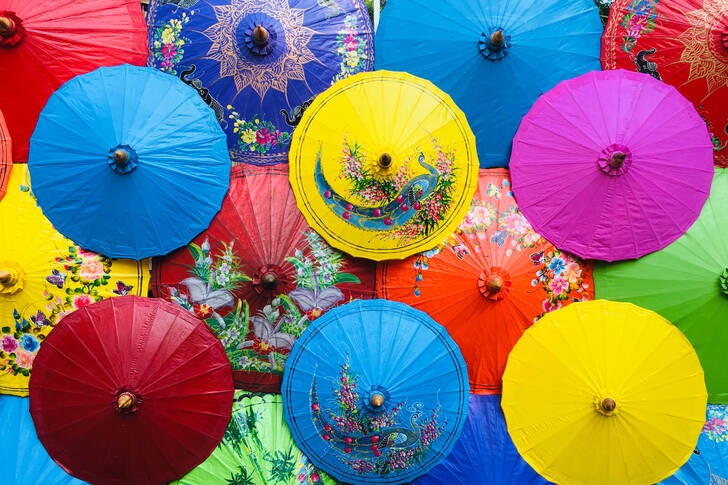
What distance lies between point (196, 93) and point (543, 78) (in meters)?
2.28

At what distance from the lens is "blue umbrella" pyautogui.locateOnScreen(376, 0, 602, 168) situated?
10.3 feet

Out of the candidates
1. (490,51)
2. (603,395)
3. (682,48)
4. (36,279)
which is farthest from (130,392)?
(682,48)

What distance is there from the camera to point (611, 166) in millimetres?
2982

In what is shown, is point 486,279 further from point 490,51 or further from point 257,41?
point 257,41

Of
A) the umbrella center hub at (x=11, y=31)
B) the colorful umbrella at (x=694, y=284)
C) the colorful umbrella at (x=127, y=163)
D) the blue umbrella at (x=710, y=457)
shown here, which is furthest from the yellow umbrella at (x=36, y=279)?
the blue umbrella at (x=710, y=457)

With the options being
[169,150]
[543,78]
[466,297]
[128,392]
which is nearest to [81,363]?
[128,392]

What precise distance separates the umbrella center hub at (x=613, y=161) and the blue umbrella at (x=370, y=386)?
1.43m

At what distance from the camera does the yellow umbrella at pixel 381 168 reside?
296cm

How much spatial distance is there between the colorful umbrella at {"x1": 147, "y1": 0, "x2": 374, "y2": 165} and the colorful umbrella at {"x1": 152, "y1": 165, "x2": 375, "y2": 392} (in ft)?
1.28

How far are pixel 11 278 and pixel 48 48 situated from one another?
1.43 metres

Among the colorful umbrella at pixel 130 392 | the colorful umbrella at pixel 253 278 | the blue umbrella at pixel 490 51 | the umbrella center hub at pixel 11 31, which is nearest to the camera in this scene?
the colorful umbrella at pixel 130 392

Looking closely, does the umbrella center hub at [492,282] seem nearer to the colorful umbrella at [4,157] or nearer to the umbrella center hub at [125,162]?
the umbrella center hub at [125,162]

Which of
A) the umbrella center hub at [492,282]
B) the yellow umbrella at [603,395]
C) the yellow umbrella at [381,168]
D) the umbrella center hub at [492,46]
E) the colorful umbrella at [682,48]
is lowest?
the yellow umbrella at [603,395]

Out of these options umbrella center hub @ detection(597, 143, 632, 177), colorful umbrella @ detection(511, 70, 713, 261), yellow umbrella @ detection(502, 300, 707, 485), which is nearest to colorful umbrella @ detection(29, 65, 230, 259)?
colorful umbrella @ detection(511, 70, 713, 261)
